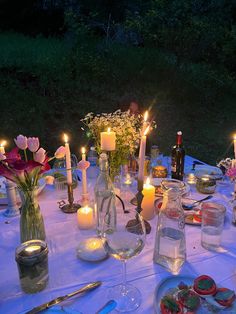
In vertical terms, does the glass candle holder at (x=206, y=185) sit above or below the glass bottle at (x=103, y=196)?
below

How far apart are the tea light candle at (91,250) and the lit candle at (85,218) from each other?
0.12 metres

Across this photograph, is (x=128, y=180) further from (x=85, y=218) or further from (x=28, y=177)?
(x=28, y=177)

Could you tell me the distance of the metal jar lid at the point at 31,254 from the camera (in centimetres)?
78

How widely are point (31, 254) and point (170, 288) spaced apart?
408 mm

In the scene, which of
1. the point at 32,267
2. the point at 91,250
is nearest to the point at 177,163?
the point at 91,250

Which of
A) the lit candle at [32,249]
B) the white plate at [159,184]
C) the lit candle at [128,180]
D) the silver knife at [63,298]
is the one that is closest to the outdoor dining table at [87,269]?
the silver knife at [63,298]

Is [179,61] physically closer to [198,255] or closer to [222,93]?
[222,93]

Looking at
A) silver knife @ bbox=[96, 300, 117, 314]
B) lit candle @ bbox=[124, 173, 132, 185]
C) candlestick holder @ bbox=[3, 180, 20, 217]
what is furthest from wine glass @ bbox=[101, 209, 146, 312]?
lit candle @ bbox=[124, 173, 132, 185]

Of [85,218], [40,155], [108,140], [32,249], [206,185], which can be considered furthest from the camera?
[206,185]

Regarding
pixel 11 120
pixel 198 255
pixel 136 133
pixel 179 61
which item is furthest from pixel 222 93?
pixel 198 255

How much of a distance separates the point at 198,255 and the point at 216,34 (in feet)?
17.8

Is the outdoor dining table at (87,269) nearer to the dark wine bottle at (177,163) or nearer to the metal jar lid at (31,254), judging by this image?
the metal jar lid at (31,254)

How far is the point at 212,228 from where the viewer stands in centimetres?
103

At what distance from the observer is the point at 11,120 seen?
4473 mm
